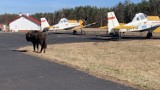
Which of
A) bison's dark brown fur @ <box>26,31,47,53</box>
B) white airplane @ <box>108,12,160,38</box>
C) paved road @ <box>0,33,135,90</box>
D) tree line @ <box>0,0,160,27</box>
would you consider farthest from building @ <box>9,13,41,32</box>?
paved road @ <box>0,33,135,90</box>

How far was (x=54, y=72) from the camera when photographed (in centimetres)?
1454

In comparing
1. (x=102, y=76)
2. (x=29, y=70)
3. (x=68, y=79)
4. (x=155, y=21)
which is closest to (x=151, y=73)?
(x=102, y=76)

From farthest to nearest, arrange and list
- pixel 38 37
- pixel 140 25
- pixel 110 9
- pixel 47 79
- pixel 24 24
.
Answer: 1. pixel 110 9
2. pixel 24 24
3. pixel 140 25
4. pixel 38 37
5. pixel 47 79

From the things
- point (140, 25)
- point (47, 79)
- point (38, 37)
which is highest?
point (140, 25)

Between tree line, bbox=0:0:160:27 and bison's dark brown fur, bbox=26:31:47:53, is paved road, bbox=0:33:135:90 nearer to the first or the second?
bison's dark brown fur, bbox=26:31:47:53

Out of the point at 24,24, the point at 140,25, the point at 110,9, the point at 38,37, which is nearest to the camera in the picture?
the point at 38,37

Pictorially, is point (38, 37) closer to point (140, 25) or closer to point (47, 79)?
point (47, 79)

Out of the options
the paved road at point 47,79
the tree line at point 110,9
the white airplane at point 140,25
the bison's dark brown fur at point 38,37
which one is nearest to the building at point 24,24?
the tree line at point 110,9

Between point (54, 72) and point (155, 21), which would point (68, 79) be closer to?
point (54, 72)

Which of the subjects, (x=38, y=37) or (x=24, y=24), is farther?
(x=24, y=24)

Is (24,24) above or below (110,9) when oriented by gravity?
below

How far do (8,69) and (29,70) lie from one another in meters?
0.98

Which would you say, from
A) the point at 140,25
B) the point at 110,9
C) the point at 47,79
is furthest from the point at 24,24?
the point at 47,79

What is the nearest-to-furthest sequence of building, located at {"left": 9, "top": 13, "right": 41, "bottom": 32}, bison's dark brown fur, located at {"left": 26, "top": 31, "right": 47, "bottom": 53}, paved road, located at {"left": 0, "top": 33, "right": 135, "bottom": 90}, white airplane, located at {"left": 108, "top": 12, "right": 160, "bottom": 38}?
paved road, located at {"left": 0, "top": 33, "right": 135, "bottom": 90}, bison's dark brown fur, located at {"left": 26, "top": 31, "right": 47, "bottom": 53}, white airplane, located at {"left": 108, "top": 12, "right": 160, "bottom": 38}, building, located at {"left": 9, "top": 13, "right": 41, "bottom": 32}
